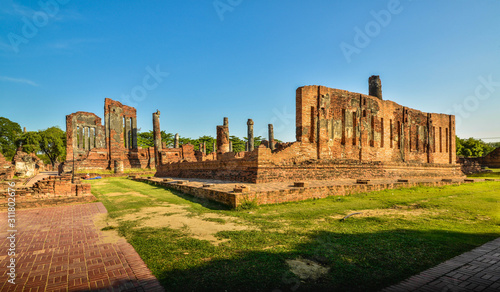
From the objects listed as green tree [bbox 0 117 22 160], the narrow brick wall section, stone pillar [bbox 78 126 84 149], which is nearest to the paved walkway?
the narrow brick wall section

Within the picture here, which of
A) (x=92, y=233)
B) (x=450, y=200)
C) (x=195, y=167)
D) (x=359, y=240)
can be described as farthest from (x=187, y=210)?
(x=195, y=167)

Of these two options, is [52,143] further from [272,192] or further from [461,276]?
[461,276]

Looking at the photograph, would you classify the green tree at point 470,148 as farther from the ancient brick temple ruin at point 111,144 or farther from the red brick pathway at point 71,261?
the red brick pathway at point 71,261

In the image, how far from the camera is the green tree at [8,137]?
4516cm

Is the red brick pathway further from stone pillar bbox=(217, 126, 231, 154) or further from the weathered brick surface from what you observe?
stone pillar bbox=(217, 126, 231, 154)

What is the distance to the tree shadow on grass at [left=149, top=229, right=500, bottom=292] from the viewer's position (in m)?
2.68

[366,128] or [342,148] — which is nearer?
[342,148]

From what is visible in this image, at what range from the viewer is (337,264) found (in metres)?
3.16

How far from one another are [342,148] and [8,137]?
5863 centimetres

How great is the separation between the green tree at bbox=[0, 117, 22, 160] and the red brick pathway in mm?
54766

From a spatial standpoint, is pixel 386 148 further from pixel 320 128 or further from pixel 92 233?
pixel 92 233

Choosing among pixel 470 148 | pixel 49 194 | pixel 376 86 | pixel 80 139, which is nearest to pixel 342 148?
pixel 376 86

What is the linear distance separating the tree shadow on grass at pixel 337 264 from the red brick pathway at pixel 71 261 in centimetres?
42

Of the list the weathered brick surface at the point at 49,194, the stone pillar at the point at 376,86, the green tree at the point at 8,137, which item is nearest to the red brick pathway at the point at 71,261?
the weathered brick surface at the point at 49,194
